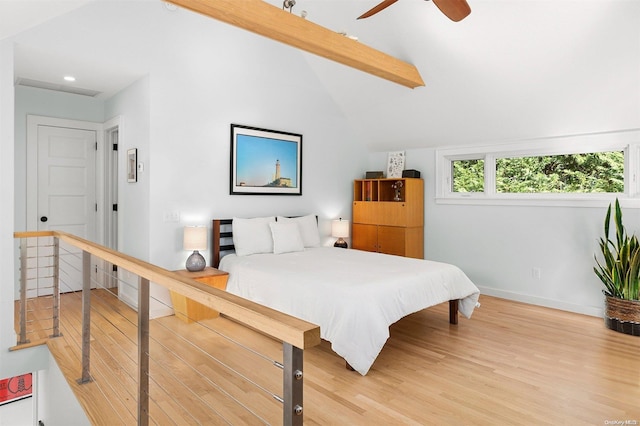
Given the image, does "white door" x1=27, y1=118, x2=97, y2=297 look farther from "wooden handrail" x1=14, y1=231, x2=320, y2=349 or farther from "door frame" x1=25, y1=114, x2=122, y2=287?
"wooden handrail" x1=14, y1=231, x2=320, y2=349

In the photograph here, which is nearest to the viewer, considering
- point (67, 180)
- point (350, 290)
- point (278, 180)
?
point (350, 290)

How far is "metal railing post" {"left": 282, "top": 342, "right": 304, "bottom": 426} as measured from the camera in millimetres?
951

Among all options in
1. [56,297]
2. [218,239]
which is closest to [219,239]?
[218,239]

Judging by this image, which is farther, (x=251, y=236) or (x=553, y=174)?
(x=553, y=174)

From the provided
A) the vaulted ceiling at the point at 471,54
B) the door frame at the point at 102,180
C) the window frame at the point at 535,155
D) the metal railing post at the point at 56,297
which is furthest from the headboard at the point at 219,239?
the window frame at the point at 535,155

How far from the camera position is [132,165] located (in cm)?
425

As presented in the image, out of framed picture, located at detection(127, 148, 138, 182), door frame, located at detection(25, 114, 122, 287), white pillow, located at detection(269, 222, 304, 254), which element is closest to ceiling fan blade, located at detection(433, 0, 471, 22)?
white pillow, located at detection(269, 222, 304, 254)

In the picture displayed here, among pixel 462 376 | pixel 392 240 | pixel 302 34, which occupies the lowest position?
pixel 462 376

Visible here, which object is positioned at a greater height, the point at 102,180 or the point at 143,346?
the point at 102,180

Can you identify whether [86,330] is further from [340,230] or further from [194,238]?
[340,230]

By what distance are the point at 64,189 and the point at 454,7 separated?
4636 mm

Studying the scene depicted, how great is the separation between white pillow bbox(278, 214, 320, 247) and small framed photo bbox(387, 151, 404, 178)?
58.9 inches

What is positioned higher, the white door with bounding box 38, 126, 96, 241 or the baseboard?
the white door with bounding box 38, 126, 96, 241

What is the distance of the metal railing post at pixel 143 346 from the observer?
1.75 m
